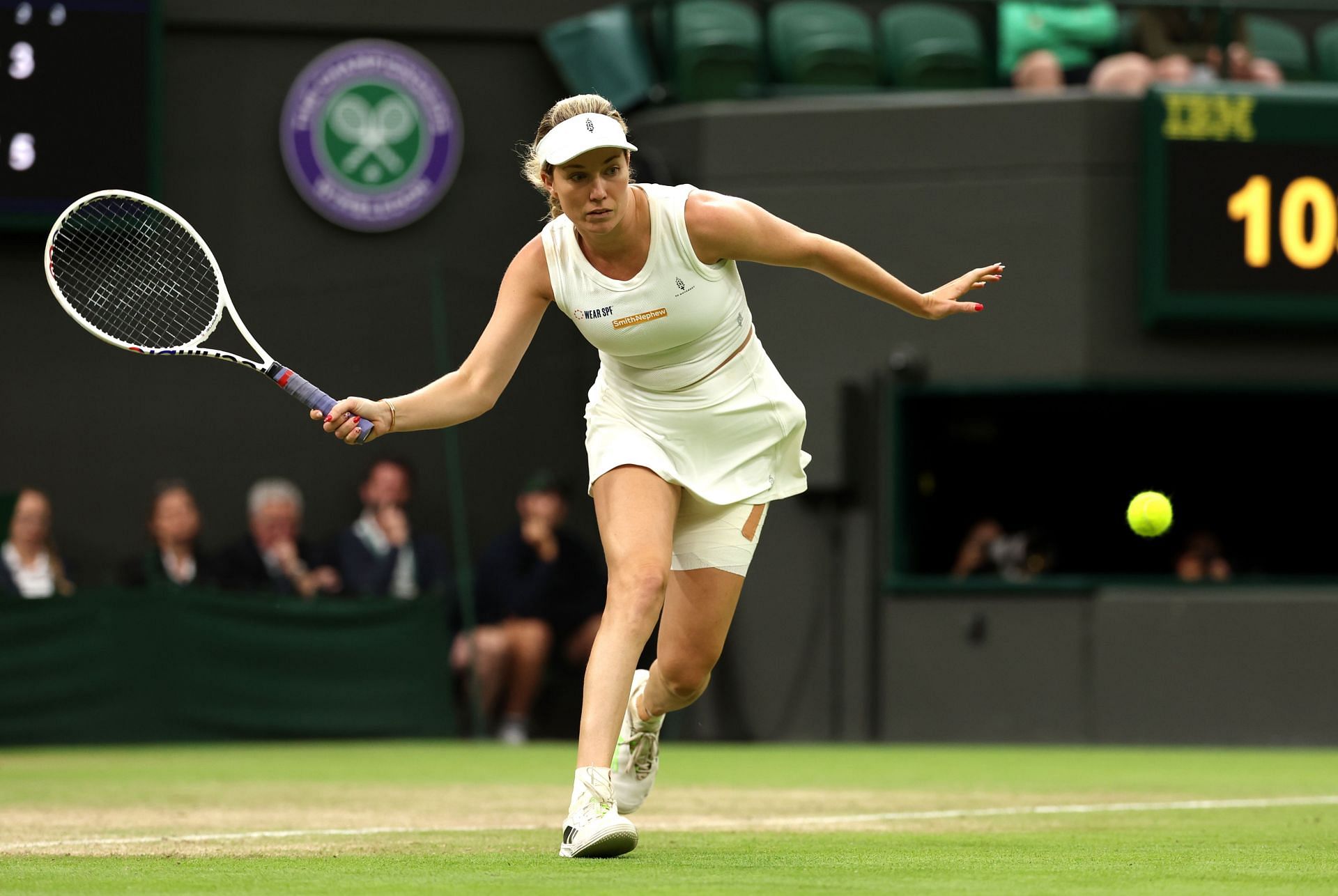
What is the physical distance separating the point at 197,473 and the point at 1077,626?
601cm

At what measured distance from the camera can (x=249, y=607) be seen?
12383 millimetres

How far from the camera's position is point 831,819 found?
7.03m

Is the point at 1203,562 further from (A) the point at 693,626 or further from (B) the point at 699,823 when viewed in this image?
(A) the point at 693,626

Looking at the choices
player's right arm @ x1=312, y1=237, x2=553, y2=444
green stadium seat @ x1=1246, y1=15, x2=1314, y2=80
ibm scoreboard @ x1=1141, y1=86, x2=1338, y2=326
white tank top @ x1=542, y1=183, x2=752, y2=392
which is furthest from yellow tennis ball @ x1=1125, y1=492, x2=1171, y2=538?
green stadium seat @ x1=1246, y1=15, x2=1314, y2=80

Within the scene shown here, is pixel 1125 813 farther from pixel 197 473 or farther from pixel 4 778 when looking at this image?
pixel 197 473

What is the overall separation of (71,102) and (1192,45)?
7.17 m

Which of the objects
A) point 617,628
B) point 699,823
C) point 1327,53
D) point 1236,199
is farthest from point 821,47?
point 617,628

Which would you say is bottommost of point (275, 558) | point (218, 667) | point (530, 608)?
point (218, 667)

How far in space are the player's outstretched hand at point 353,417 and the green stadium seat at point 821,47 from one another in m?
8.72

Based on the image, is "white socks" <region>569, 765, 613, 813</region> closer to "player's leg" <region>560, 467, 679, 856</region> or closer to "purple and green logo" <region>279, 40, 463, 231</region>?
"player's leg" <region>560, 467, 679, 856</region>

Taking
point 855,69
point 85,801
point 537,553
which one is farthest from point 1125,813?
point 855,69

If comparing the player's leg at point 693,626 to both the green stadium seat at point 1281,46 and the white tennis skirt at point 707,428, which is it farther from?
the green stadium seat at point 1281,46

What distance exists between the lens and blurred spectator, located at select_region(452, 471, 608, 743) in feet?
42.0

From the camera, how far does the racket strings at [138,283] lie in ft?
21.9
